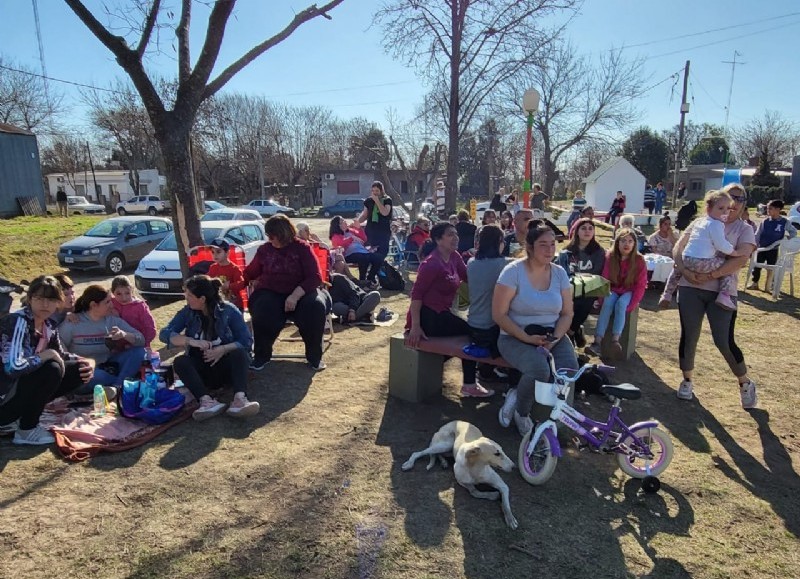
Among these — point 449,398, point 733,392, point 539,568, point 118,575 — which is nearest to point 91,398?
point 118,575

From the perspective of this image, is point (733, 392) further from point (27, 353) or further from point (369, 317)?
point (27, 353)

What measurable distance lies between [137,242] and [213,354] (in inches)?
455

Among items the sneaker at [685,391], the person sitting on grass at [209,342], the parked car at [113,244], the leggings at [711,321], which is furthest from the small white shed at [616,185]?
the person sitting on grass at [209,342]

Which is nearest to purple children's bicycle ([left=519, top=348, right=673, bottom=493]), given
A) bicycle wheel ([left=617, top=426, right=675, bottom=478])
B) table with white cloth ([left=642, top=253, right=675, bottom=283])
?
bicycle wheel ([left=617, top=426, right=675, bottom=478])

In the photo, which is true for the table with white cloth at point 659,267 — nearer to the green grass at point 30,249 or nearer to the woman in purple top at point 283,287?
the woman in purple top at point 283,287

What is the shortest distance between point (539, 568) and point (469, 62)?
50.4 ft

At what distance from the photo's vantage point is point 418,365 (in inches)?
181

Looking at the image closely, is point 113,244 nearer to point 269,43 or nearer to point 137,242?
point 137,242

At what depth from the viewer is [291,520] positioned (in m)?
2.98

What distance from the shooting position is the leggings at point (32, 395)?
3703 mm

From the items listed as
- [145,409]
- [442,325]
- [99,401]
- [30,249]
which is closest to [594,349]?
[442,325]

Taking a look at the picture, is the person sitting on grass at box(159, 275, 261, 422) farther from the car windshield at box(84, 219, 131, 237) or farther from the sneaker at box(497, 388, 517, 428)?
the car windshield at box(84, 219, 131, 237)

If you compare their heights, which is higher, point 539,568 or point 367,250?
point 367,250

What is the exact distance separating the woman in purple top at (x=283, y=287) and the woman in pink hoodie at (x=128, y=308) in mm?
1002
